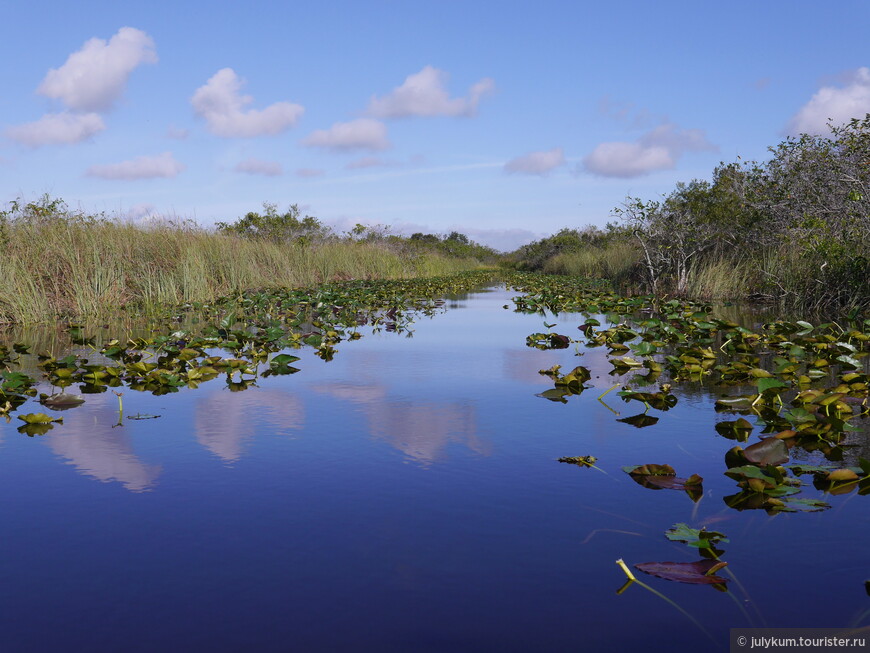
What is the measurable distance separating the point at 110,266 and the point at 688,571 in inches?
547

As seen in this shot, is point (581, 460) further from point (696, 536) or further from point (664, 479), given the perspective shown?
point (696, 536)

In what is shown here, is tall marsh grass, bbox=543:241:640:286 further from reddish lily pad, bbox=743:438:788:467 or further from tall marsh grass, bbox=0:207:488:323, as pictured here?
reddish lily pad, bbox=743:438:788:467

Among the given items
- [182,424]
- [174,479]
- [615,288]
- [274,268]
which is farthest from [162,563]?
[615,288]

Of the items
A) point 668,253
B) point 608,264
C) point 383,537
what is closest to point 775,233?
point 668,253

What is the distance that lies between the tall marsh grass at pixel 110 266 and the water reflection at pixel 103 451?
8473 mm

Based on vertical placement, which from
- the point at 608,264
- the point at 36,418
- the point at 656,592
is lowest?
the point at 656,592

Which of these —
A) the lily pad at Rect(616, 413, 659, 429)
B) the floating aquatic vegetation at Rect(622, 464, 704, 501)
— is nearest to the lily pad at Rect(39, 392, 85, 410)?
the lily pad at Rect(616, 413, 659, 429)

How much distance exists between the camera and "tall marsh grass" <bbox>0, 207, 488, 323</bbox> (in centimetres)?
1252

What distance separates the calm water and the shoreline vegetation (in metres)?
8.13

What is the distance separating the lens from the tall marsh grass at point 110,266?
41.1 ft

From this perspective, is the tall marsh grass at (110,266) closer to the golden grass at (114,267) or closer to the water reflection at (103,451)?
the golden grass at (114,267)

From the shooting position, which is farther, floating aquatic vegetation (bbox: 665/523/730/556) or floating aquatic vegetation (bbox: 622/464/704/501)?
floating aquatic vegetation (bbox: 622/464/704/501)

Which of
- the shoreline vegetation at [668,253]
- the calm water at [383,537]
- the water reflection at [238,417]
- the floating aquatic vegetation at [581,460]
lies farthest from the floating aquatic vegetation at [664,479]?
the shoreline vegetation at [668,253]

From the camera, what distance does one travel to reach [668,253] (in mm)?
21406
